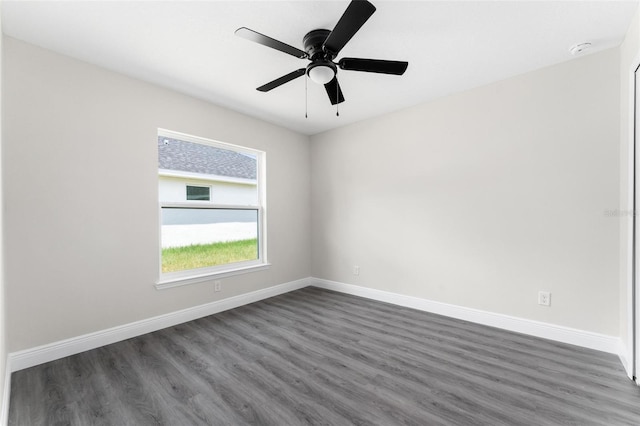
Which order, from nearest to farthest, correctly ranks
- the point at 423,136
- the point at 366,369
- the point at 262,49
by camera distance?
1. the point at 366,369
2. the point at 262,49
3. the point at 423,136

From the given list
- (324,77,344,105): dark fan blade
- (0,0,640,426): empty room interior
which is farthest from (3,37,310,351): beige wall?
(324,77,344,105): dark fan blade

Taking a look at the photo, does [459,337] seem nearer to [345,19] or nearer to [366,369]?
[366,369]

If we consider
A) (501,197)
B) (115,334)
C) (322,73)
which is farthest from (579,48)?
(115,334)

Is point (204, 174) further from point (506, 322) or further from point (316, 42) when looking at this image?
point (506, 322)

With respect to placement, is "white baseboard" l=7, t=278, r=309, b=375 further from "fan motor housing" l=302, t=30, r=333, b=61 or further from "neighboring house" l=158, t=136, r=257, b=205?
"fan motor housing" l=302, t=30, r=333, b=61

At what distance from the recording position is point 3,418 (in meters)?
1.52

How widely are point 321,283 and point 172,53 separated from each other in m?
3.55

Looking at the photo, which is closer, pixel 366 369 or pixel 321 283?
pixel 366 369

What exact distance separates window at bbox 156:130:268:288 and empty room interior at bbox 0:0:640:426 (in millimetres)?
26

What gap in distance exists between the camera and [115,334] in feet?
8.49

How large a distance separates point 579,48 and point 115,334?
15.6 feet

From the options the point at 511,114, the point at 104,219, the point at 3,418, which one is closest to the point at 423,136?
the point at 511,114

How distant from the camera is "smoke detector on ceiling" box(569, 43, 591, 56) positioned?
224cm

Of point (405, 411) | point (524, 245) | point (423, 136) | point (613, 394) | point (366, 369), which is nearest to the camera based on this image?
point (405, 411)
